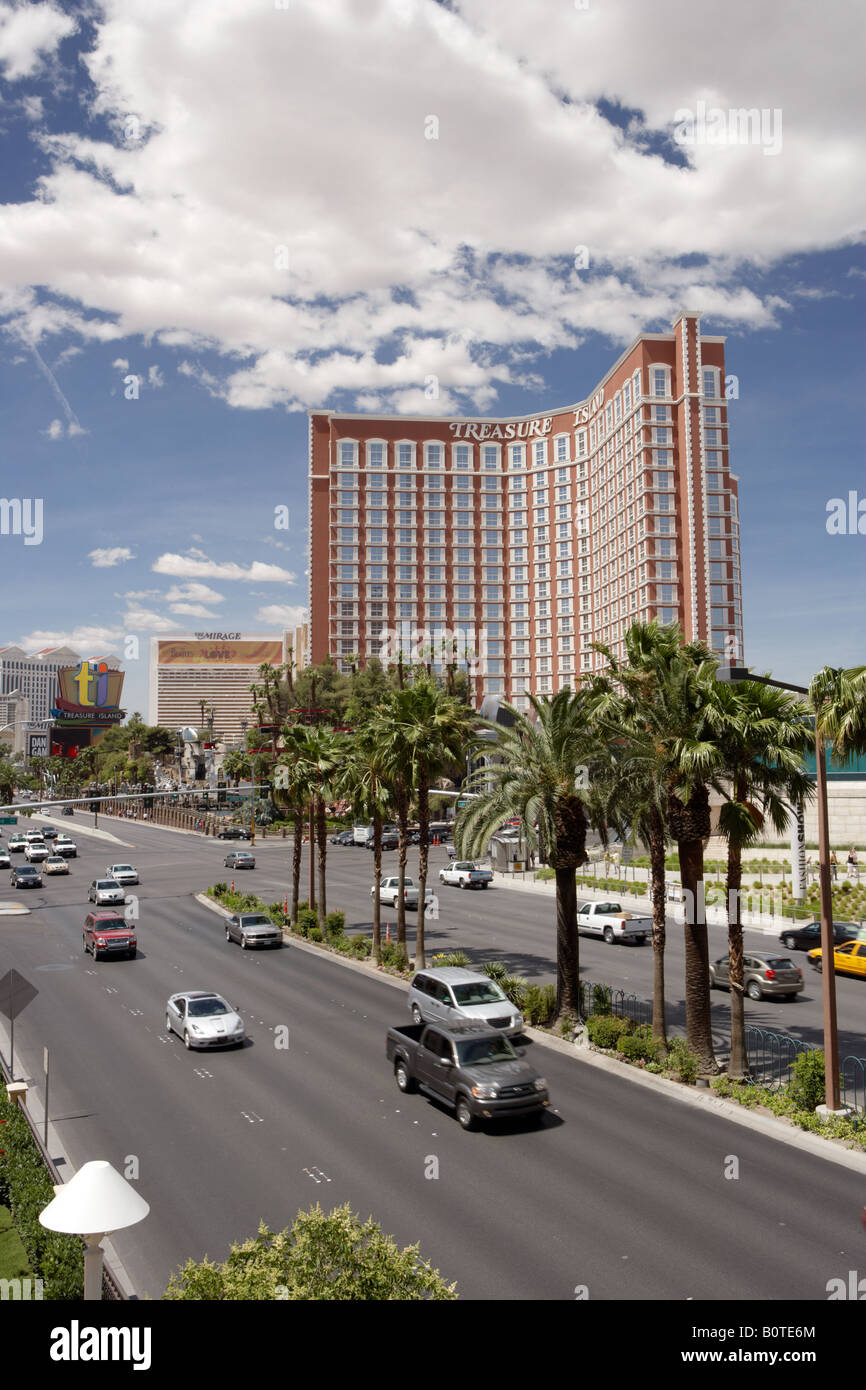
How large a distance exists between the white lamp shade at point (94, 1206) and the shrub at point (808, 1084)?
49.0 ft

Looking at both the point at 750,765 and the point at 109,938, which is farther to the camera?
the point at 109,938

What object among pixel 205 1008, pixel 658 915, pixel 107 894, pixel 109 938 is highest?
pixel 658 915

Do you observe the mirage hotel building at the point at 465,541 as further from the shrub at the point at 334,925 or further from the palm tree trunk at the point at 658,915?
the palm tree trunk at the point at 658,915

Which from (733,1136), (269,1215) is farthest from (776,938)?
(269,1215)

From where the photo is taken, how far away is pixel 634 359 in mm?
105688

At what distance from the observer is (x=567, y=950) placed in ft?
82.7

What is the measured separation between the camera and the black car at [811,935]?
3516 cm

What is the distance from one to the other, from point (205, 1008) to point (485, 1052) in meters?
9.12

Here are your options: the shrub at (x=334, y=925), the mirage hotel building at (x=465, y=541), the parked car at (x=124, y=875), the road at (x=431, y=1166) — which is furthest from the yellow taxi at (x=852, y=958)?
the mirage hotel building at (x=465, y=541)

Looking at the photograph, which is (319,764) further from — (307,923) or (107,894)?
(107,894)

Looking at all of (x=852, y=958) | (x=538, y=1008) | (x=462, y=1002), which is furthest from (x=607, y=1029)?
(x=852, y=958)

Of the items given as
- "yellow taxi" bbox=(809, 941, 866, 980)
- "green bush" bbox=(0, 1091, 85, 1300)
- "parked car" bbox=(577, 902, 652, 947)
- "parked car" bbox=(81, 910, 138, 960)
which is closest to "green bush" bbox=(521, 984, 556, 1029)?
"yellow taxi" bbox=(809, 941, 866, 980)

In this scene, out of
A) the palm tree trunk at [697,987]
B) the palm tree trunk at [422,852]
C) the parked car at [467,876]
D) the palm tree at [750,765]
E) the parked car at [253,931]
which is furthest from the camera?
the parked car at [467,876]
